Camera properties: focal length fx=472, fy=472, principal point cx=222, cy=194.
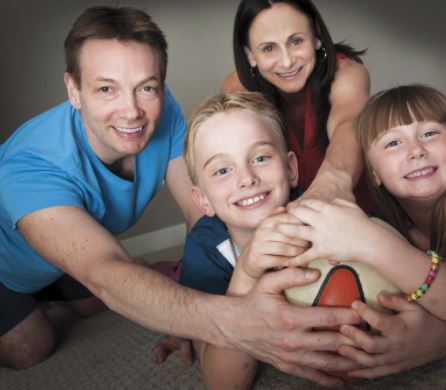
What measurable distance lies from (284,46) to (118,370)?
3.81ft

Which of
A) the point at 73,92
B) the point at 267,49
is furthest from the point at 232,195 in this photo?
the point at 267,49

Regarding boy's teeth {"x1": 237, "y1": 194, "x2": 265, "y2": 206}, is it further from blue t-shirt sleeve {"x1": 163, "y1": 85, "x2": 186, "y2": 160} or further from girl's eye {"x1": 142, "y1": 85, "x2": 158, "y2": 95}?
blue t-shirt sleeve {"x1": 163, "y1": 85, "x2": 186, "y2": 160}

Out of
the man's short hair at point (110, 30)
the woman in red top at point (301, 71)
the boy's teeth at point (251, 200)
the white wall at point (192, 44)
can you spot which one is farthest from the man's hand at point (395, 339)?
the white wall at point (192, 44)

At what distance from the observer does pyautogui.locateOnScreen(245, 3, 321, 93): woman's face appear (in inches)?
62.8

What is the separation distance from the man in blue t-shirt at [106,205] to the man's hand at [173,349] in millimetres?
318

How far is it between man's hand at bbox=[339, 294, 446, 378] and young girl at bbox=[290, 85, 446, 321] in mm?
27

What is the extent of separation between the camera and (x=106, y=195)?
1495 mm

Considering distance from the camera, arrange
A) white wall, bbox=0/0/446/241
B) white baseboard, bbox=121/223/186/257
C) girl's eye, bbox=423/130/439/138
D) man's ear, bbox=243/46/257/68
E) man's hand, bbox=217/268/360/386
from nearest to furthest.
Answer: man's hand, bbox=217/268/360/386, girl's eye, bbox=423/130/439/138, man's ear, bbox=243/46/257/68, white wall, bbox=0/0/446/241, white baseboard, bbox=121/223/186/257

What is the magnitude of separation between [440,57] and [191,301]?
A: 329 cm

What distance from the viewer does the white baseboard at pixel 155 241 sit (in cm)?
293

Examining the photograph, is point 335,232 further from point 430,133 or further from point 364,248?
point 430,133

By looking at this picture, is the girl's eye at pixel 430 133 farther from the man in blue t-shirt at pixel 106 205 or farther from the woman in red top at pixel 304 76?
the man in blue t-shirt at pixel 106 205

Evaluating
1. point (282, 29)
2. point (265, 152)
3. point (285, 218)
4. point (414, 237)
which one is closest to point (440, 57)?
point (282, 29)

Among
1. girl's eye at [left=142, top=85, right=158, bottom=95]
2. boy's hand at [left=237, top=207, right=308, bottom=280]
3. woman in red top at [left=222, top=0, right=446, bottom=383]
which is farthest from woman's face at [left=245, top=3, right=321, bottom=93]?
boy's hand at [left=237, top=207, right=308, bottom=280]
